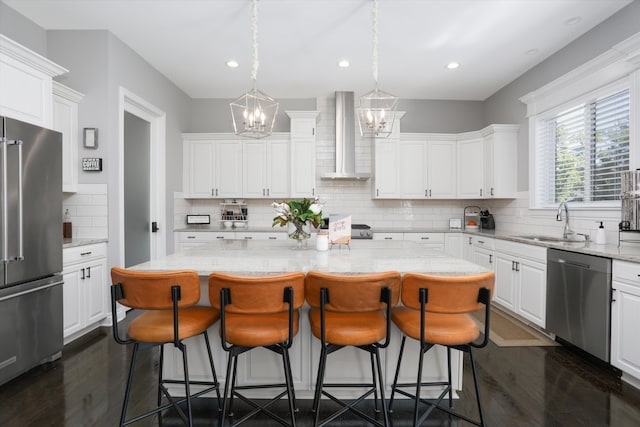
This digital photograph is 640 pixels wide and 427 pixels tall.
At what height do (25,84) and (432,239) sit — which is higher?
(25,84)

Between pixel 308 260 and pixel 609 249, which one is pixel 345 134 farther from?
pixel 609 249

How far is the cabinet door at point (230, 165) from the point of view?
17.1ft

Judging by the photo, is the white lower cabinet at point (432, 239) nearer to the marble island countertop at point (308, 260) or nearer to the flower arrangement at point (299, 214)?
the marble island countertop at point (308, 260)

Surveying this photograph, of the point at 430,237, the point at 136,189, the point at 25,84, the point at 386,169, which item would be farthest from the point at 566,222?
the point at 25,84

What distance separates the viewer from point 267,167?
5.20 meters

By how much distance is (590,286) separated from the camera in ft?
8.60

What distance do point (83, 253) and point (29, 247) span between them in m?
0.73

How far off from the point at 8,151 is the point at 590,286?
170 inches

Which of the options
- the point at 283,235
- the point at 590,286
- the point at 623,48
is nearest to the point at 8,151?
the point at 283,235

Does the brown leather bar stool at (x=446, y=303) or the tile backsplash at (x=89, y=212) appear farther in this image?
the tile backsplash at (x=89, y=212)

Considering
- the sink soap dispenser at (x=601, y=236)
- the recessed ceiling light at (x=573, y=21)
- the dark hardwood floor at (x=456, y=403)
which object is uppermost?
the recessed ceiling light at (x=573, y=21)

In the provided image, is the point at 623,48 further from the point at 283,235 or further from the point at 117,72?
the point at 117,72

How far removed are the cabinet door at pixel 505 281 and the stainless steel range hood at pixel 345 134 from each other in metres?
2.23

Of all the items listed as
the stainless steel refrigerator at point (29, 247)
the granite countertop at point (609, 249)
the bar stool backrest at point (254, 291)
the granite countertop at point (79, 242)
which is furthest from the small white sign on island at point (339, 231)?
the granite countertop at point (79, 242)
